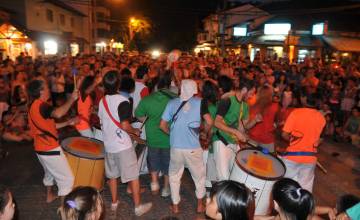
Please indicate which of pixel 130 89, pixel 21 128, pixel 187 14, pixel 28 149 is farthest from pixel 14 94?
pixel 187 14

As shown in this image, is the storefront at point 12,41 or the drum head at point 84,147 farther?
the storefront at point 12,41

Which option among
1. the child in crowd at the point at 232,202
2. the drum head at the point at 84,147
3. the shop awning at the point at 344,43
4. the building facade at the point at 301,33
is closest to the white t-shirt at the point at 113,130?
the drum head at the point at 84,147

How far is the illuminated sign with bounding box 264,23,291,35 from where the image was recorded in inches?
1163

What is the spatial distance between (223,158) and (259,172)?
0.77m

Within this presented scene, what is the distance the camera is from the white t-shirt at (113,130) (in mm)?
4551

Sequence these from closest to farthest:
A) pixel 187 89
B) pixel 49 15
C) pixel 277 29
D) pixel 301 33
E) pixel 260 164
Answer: pixel 260 164
pixel 187 89
pixel 301 33
pixel 277 29
pixel 49 15

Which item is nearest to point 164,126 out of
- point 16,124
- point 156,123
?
point 156,123

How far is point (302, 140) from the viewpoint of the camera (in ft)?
14.4

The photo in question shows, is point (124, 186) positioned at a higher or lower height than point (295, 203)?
lower

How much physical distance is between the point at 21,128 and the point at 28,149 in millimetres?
1379

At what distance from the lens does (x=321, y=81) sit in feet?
40.6

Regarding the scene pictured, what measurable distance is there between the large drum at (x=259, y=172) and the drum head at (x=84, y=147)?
75.0 inches

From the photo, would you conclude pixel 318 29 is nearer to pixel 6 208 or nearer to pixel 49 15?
pixel 49 15

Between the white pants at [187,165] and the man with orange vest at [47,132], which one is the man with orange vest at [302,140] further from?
the man with orange vest at [47,132]
